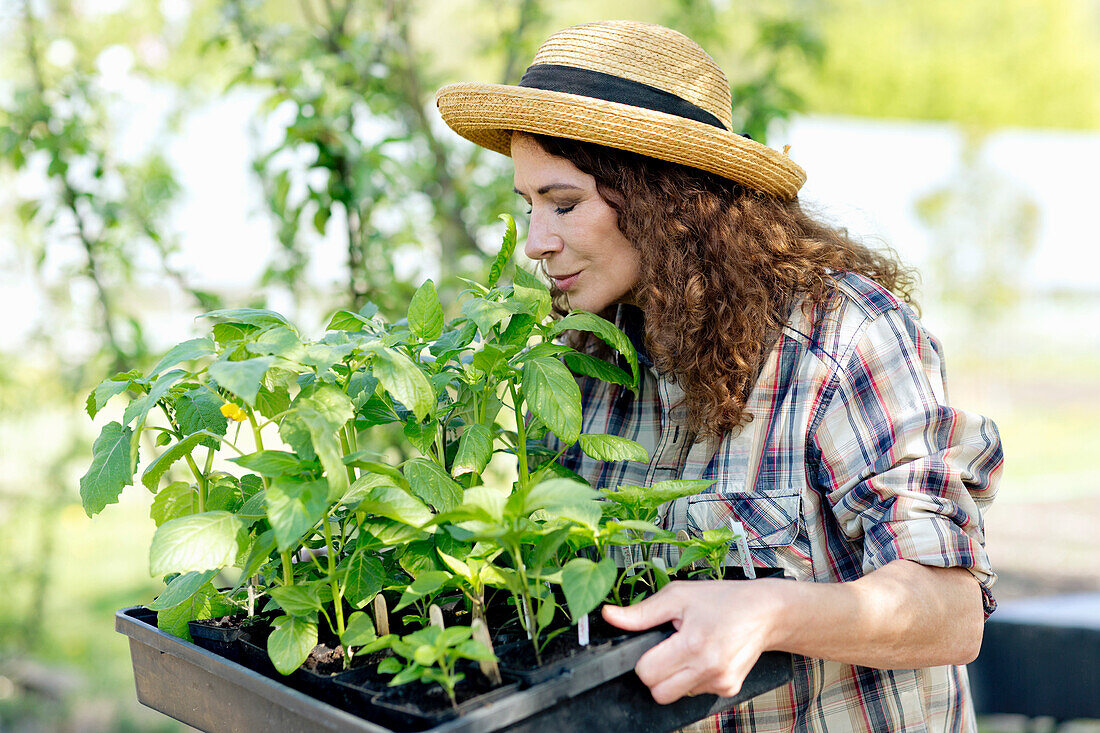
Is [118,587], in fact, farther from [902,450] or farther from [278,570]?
[902,450]

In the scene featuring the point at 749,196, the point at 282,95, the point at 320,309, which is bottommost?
the point at 749,196

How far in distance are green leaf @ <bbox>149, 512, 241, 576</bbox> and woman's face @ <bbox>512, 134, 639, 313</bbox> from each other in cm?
64

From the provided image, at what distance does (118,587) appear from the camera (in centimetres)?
388

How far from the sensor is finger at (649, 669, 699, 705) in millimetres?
856

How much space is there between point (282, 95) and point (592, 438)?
3.72 ft

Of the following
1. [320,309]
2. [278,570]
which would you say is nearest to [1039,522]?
[320,309]

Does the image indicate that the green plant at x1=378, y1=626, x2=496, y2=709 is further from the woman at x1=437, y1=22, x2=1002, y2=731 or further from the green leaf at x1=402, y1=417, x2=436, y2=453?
the woman at x1=437, y1=22, x2=1002, y2=731

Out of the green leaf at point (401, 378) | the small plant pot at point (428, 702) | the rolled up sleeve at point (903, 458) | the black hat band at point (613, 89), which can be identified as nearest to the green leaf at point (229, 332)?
the green leaf at point (401, 378)

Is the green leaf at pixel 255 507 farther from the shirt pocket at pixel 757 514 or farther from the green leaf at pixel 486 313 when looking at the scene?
the shirt pocket at pixel 757 514

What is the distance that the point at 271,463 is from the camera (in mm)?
828

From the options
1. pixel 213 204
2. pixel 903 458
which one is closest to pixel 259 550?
pixel 903 458

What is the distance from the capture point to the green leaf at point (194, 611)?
99 centimetres

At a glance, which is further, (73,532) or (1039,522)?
(1039,522)

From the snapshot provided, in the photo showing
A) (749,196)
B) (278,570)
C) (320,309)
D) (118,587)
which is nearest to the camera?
(278,570)
